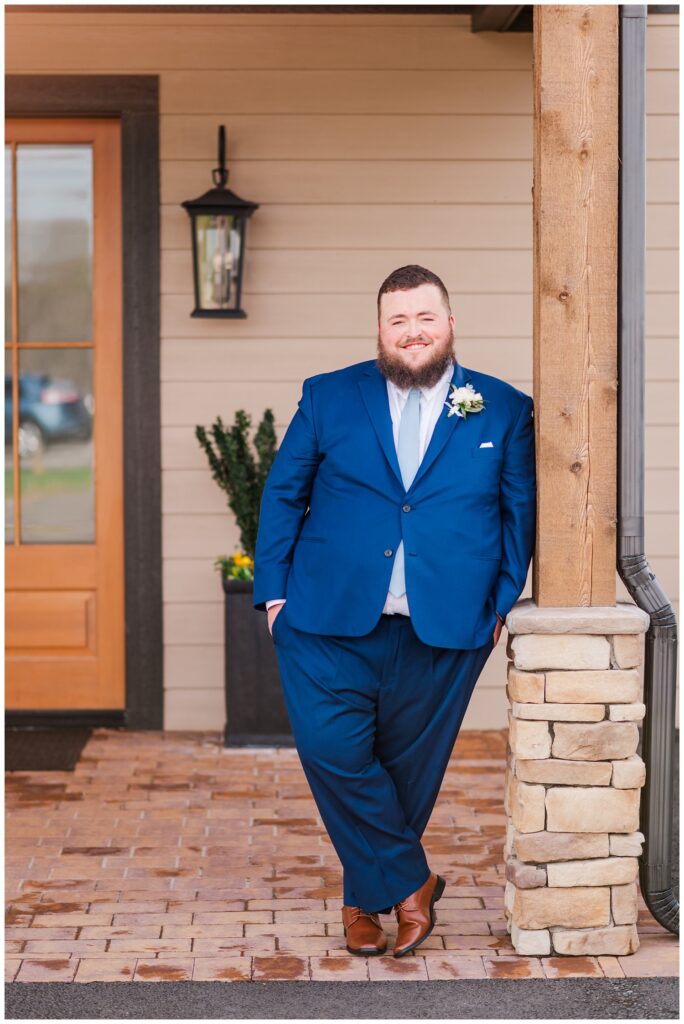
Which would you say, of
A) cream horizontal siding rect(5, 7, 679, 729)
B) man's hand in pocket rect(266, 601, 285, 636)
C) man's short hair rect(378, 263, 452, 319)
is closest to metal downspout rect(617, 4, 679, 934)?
man's short hair rect(378, 263, 452, 319)

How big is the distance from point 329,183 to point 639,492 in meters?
2.65

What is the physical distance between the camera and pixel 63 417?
18.1ft

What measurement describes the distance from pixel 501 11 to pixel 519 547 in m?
2.74

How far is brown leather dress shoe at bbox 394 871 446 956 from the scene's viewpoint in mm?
3201

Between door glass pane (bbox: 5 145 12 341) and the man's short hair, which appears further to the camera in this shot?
door glass pane (bbox: 5 145 12 341)

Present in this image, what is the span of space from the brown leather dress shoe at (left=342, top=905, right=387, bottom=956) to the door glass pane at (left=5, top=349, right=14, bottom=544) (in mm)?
2790

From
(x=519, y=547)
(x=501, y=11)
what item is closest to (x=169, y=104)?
(x=501, y=11)

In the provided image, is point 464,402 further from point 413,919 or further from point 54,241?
point 54,241

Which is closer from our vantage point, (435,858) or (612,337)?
(612,337)

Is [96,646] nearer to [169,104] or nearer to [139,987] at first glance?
[169,104]

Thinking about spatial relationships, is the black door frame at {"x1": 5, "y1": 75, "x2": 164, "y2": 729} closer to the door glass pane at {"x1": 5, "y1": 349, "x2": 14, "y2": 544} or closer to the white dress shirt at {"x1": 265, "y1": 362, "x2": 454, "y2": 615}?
the door glass pane at {"x1": 5, "y1": 349, "x2": 14, "y2": 544}

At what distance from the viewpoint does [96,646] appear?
5539mm

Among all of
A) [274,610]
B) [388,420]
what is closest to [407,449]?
[388,420]

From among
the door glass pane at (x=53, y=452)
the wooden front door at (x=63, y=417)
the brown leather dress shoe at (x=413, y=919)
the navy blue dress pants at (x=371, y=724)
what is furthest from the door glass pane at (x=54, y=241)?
the brown leather dress shoe at (x=413, y=919)
